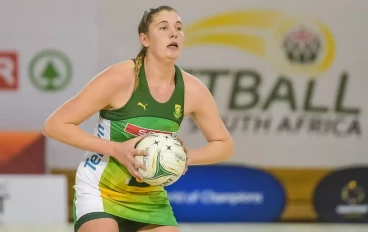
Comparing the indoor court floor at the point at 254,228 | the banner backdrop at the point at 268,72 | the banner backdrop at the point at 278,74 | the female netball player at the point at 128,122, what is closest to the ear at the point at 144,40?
the female netball player at the point at 128,122

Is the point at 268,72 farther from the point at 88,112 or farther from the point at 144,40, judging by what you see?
the point at 88,112

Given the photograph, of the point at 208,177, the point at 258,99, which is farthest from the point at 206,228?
the point at 258,99

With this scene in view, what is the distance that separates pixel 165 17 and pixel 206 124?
64 centimetres

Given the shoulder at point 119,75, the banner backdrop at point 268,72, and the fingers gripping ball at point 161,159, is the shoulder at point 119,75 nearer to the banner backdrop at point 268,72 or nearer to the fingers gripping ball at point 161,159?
the fingers gripping ball at point 161,159

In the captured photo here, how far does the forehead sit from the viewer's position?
427 cm

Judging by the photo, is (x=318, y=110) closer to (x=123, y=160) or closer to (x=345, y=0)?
(x=345, y=0)

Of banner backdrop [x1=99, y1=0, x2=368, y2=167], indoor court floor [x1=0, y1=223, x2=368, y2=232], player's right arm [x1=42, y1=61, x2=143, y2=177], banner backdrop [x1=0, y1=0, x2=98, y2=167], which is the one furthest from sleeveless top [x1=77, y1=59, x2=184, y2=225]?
banner backdrop [x1=99, y1=0, x2=368, y2=167]

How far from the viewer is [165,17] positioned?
4.27 meters

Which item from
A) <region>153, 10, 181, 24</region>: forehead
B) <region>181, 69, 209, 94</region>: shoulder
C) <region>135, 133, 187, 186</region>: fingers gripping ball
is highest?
<region>153, 10, 181, 24</region>: forehead

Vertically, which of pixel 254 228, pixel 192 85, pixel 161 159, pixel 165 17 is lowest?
pixel 254 228

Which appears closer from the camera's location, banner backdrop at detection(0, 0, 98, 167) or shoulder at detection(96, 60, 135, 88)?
shoulder at detection(96, 60, 135, 88)

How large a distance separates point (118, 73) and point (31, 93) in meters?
4.80

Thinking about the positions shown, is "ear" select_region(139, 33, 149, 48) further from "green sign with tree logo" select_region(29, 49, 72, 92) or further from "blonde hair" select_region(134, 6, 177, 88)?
"green sign with tree logo" select_region(29, 49, 72, 92)

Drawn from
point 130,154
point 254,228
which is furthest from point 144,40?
point 254,228
